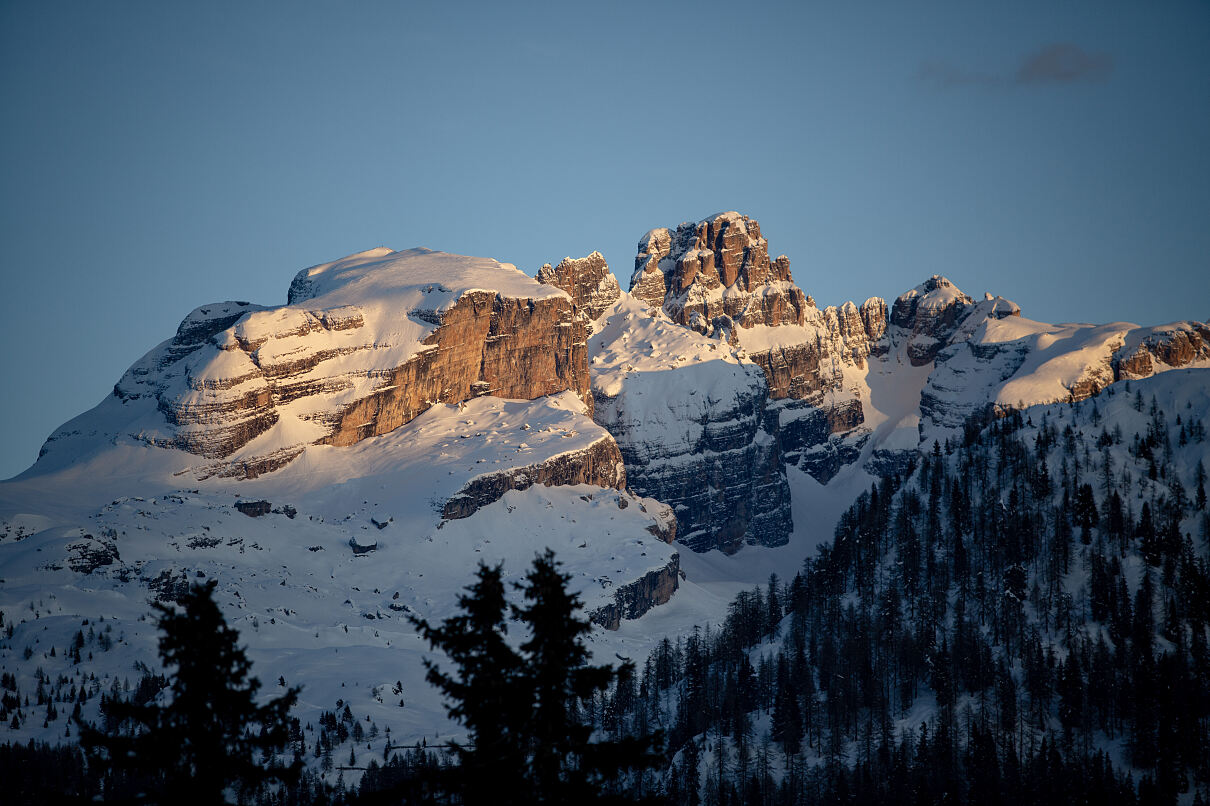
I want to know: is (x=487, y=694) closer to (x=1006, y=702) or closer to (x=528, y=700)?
(x=528, y=700)

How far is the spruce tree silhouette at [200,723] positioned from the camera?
35.6m

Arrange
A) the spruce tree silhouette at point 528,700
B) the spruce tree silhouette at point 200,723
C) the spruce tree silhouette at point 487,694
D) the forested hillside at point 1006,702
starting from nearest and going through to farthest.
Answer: the spruce tree silhouette at point 200,723 < the spruce tree silhouette at point 487,694 < the spruce tree silhouette at point 528,700 < the forested hillside at point 1006,702

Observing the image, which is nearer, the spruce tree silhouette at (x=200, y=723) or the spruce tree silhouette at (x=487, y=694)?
the spruce tree silhouette at (x=200, y=723)

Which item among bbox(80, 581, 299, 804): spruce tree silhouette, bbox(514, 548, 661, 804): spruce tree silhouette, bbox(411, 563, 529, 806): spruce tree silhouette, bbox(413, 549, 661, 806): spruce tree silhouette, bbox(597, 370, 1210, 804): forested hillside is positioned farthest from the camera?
bbox(597, 370, 1210, 804): forested hillside

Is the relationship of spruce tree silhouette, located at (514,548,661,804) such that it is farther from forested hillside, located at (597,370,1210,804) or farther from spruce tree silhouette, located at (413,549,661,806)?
forested hillside, located at (597,370,1210,804)

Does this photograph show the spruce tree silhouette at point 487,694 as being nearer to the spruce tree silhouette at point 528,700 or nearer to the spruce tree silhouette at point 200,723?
the spruce tree silhouette at point 528,700

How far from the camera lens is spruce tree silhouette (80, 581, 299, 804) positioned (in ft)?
117

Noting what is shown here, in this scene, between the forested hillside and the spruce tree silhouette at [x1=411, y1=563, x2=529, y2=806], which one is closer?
the spruce tree silhouette at [x1=411, y1=563, x2=529, y2=806]

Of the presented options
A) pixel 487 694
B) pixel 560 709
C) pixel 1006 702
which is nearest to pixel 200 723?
pixel 487 694

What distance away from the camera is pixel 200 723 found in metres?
37.2

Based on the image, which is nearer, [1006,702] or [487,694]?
[487,694]

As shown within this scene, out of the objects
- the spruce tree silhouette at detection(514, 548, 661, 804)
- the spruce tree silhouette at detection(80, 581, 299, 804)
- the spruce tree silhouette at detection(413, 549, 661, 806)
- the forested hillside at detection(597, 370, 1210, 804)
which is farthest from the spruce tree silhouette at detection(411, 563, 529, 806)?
the forested hillside at detection(597, 370, 1210, 804)

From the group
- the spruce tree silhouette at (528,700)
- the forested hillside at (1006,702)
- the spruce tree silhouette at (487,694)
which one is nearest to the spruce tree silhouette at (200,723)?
the spruce tree silhouette at (487,694)

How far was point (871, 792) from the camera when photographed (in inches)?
6166
